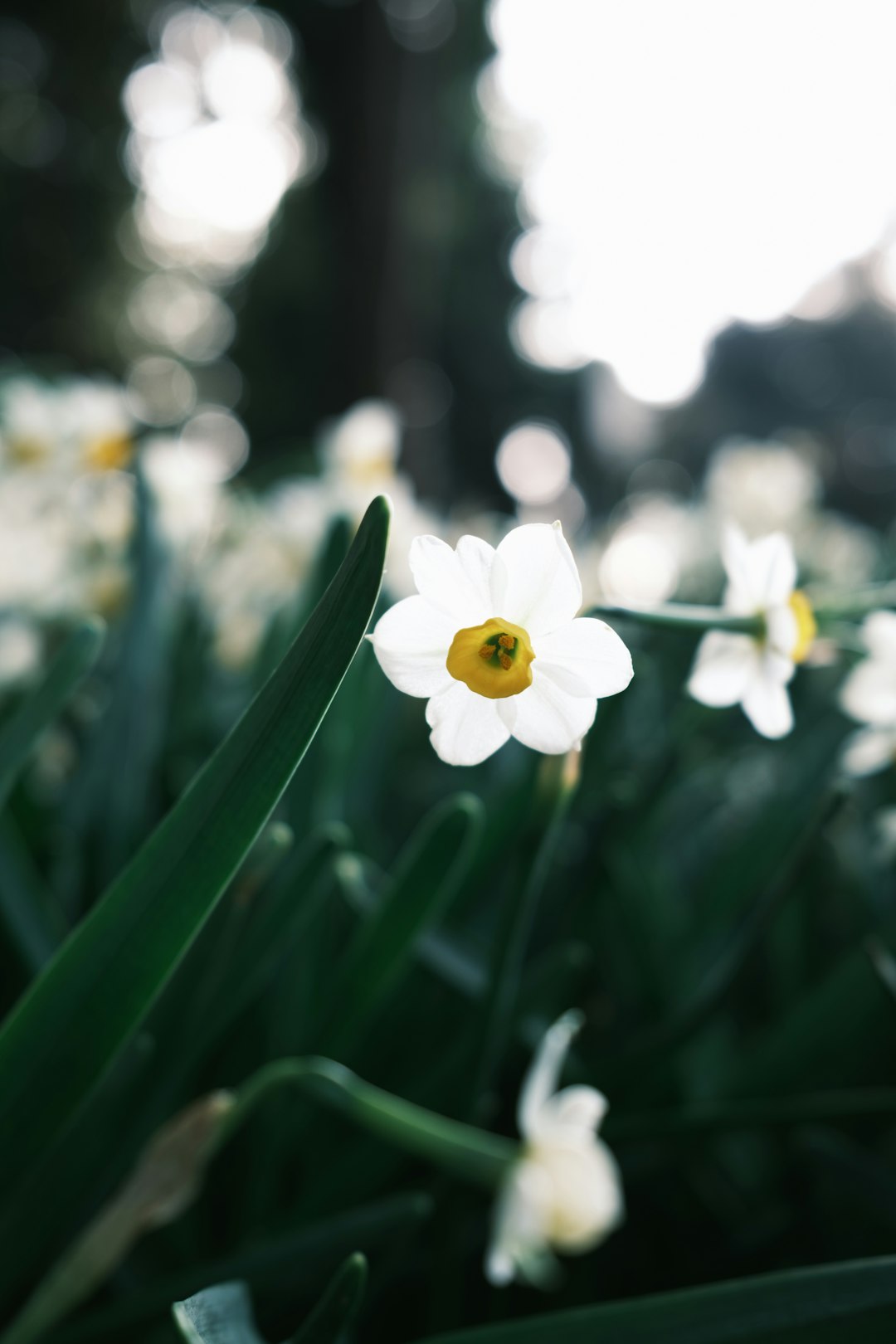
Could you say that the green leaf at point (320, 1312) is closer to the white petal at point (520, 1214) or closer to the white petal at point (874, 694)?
the white petal at point (520, 1214)

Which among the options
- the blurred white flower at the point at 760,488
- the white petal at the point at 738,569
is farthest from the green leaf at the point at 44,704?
the blurred white flower at the point at 760,488

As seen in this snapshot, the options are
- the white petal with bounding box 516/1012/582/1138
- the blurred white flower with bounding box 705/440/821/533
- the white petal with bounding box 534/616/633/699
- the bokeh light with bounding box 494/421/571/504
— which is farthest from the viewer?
the bokeh light with bounding box 494/421/571/504

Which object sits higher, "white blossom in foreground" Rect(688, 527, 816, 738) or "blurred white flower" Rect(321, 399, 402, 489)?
"white blossom in foreground" Rect(688, 527, 816, 738)

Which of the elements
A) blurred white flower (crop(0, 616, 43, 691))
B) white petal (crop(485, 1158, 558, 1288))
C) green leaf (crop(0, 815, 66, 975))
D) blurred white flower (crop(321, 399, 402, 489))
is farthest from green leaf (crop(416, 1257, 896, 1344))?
blurred white flower (crop(321, 399, 402, 489))

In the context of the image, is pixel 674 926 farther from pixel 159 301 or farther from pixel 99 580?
pixel 159 301

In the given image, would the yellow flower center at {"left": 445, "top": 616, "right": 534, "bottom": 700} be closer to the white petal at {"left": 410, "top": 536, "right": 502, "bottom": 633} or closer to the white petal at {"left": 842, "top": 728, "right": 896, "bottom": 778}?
the white petal at {"left": 410, "top": 536, "right": 502, "bottom": 633}

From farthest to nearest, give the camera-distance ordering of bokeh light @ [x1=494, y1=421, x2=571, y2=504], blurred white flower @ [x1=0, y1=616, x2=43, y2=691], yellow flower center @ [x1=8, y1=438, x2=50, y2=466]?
bokeh light @ [x1=494, y1=421, x2=571, y2=504] → yellow flower center @ [x1=8, y1=438, x2=50, y2=466] → blurred white flower @ [x1=0, y1=616, x2=43, y2=691]

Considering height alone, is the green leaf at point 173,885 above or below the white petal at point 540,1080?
above

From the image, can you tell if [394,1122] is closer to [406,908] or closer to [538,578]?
[406,908]
